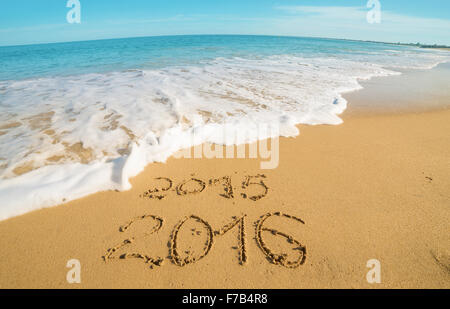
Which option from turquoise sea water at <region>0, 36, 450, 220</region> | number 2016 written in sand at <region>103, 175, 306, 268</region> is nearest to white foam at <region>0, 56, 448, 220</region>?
turquoise sea water at <region>0, 36, 450, 220</region>

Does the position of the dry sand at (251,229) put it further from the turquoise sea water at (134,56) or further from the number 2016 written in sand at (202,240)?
the turquoise sea water at (134,56)

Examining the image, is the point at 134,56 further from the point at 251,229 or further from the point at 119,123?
the point at 251,229

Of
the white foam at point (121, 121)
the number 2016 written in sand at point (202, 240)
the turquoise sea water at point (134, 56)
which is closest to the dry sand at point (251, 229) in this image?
the number 2016 written in sand at point (202, 240)

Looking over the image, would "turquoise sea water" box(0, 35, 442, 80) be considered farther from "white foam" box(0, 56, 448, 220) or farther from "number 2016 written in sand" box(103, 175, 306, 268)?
"number 2016 written in sand" box(103, 175, 306, 268)

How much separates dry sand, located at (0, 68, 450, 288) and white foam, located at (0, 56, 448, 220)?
312 mm

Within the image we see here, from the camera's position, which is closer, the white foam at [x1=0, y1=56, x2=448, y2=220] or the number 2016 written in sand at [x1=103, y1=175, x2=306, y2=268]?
the number 2016 written in sand at [x1=103, y1=175, x2=306, y2=268]

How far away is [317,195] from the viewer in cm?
273

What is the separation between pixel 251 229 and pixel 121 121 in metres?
3.68

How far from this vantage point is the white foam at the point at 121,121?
286 cm

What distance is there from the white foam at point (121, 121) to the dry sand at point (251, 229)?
0.31m

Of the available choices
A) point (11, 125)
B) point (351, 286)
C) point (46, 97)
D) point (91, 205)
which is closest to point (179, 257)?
point (91, 205)

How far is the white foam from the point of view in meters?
2.86

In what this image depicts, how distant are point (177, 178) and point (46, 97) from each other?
5.94 m
